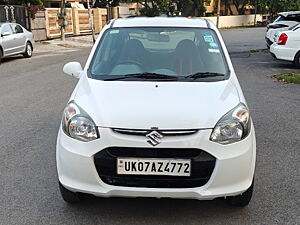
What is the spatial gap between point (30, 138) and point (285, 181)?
355 cm

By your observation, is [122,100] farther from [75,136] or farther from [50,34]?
[50,34]

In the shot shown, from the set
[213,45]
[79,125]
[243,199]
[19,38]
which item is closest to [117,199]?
[79,125]

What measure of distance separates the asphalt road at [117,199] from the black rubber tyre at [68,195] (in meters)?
0.08

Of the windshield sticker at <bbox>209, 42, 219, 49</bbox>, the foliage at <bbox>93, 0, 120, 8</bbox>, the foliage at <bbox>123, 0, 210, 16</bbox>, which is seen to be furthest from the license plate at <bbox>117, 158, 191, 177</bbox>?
the foliage at <bbox>123, 0, 210, 16</bbox>

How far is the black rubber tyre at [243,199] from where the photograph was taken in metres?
3.57

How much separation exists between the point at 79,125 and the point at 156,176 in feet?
2.55

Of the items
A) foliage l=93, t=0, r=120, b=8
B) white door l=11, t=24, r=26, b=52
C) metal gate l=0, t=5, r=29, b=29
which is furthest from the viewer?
foliage l=93, t=0, r=120, b=8

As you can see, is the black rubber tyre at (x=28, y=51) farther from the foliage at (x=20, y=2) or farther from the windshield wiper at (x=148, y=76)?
the windshield wiper at (x=148, y=76)

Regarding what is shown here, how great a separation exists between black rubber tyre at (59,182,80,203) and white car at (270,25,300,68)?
1060 cm

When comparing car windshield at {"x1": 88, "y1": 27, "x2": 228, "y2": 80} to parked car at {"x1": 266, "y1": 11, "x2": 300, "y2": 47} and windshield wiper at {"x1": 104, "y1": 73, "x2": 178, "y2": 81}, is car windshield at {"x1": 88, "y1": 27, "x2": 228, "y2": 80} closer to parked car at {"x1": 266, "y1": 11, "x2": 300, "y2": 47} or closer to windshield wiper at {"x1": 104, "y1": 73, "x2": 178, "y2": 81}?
windshield wiper at {"x1": 104, "y1": 73, "x2": 178, "y2": 81}

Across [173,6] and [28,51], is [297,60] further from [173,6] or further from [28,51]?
[173,6]

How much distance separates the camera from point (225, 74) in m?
4.18

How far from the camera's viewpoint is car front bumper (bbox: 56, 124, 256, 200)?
319 cm

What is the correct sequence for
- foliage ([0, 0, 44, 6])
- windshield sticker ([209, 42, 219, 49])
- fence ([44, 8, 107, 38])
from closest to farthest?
windshield sticker ([209, 42, 219, 49]), foliage ([0, 0, 44, 6]), fence ([44, 8, 107, 38])
